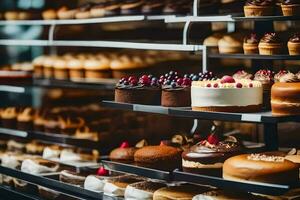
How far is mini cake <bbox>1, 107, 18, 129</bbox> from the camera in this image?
22.8ft

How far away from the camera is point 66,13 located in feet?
21.6

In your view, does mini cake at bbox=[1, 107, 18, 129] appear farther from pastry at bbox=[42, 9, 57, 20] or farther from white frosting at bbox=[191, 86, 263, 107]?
white frosting at bbox=[191, 86, 263, 107]

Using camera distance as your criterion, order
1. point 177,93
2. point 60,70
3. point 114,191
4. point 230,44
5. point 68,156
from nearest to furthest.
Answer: point 177,93 → point 114,191 → point 230,44 → point 68,156 → point 60,70

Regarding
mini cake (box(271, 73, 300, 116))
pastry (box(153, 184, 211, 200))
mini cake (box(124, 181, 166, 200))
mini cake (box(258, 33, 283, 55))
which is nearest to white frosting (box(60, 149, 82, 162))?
mini cake (box(124, 181, 166, 200))

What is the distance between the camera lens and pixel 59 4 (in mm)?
7438

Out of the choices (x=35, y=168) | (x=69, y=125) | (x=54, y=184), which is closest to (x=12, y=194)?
(x=35, y=168)

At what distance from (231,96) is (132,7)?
6.33ft

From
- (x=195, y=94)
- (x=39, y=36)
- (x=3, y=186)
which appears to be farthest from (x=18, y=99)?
(x=195, y=94)

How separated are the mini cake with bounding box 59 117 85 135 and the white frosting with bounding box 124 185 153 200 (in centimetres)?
181

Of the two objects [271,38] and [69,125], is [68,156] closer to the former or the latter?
[69,125]

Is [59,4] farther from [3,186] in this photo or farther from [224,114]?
[224,114]

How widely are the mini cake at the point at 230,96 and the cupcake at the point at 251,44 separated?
1.57 feet

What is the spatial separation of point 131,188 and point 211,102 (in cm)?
85

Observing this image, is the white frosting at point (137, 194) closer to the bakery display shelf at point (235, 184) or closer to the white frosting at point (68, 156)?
the bakery display shelf at point (235, 184)
